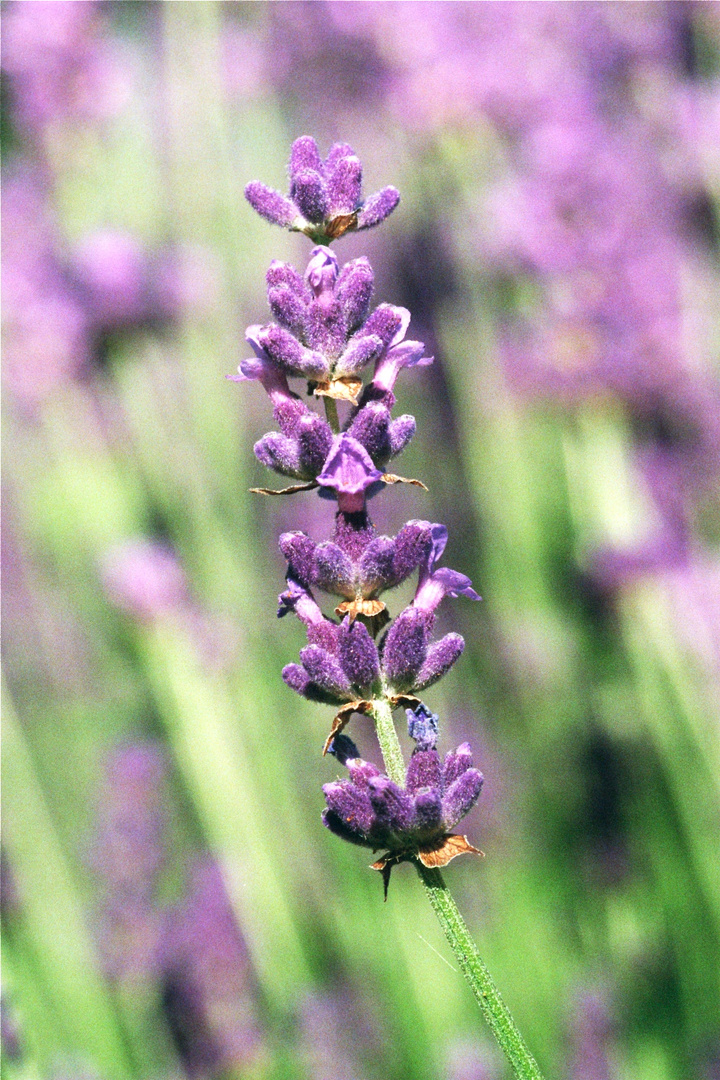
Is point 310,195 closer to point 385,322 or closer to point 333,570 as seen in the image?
point 385,322

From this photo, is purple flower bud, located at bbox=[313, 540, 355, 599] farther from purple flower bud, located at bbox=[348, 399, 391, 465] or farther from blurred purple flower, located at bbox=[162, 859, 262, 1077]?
blurred purple flower, located at bbox=[162, 859, 262, 1077]

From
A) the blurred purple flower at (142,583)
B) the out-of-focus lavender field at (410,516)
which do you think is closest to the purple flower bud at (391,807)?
the out-of-focus lavender field at (410,516)

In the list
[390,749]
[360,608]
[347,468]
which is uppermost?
[347,468]

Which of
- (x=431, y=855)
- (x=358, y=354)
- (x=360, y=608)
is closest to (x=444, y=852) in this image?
(x=431, y=855)

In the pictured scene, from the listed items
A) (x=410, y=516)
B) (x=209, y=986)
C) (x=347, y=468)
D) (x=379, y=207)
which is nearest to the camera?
(x=347, y=468)

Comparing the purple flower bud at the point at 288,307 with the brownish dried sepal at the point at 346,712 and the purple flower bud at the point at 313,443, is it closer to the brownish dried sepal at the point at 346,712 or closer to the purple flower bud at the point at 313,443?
the purple flower bud at the point at 313,443

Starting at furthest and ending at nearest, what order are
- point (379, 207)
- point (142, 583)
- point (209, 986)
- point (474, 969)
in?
1. point (142, 583)
2. point (209, 986)
3. point (379, 207)
4. point (474, 969)
